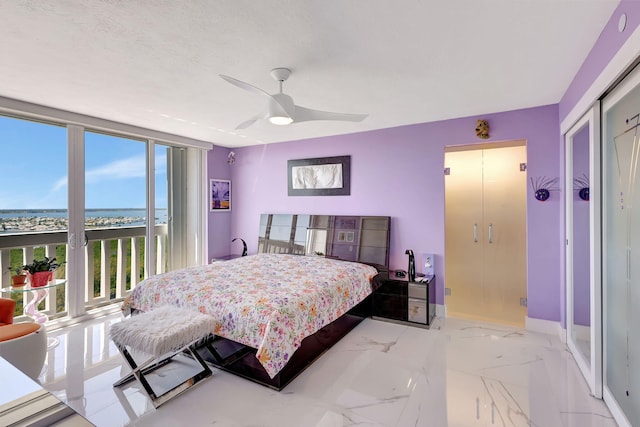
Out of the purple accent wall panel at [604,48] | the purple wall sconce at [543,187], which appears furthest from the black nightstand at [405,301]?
the purple accent wall panel at [604,48]

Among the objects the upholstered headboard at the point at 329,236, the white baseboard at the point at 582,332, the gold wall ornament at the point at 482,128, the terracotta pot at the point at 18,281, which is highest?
the gold wall ornament at the point at 482,128

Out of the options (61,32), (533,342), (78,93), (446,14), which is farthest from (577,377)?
(78,93)

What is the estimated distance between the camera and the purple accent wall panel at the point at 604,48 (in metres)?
1.52

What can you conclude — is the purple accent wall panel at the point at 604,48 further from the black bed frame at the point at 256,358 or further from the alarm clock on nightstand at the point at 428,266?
the black bed frame at the point at 256,358

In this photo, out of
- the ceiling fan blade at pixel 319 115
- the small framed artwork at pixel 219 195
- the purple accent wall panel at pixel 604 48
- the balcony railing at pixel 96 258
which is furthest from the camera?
the small framed artwork at pixel 219 195

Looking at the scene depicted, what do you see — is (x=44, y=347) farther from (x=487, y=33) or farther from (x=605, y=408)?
(x=605, y=408)

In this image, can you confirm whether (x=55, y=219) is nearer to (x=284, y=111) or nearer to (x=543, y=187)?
(x=284, y=111)

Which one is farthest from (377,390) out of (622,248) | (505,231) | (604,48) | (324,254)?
(505,231)

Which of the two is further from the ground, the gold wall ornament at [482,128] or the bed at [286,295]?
the gold wall ornament at [482,128]

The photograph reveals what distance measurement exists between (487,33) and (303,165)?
10.2 feet

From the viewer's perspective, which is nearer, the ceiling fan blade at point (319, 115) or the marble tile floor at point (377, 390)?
the marble tile floor at point (377, 390)

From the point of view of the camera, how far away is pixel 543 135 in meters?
3.26

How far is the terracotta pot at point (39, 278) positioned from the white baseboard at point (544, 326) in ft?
16.2

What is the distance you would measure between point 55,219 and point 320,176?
3.25 metres
